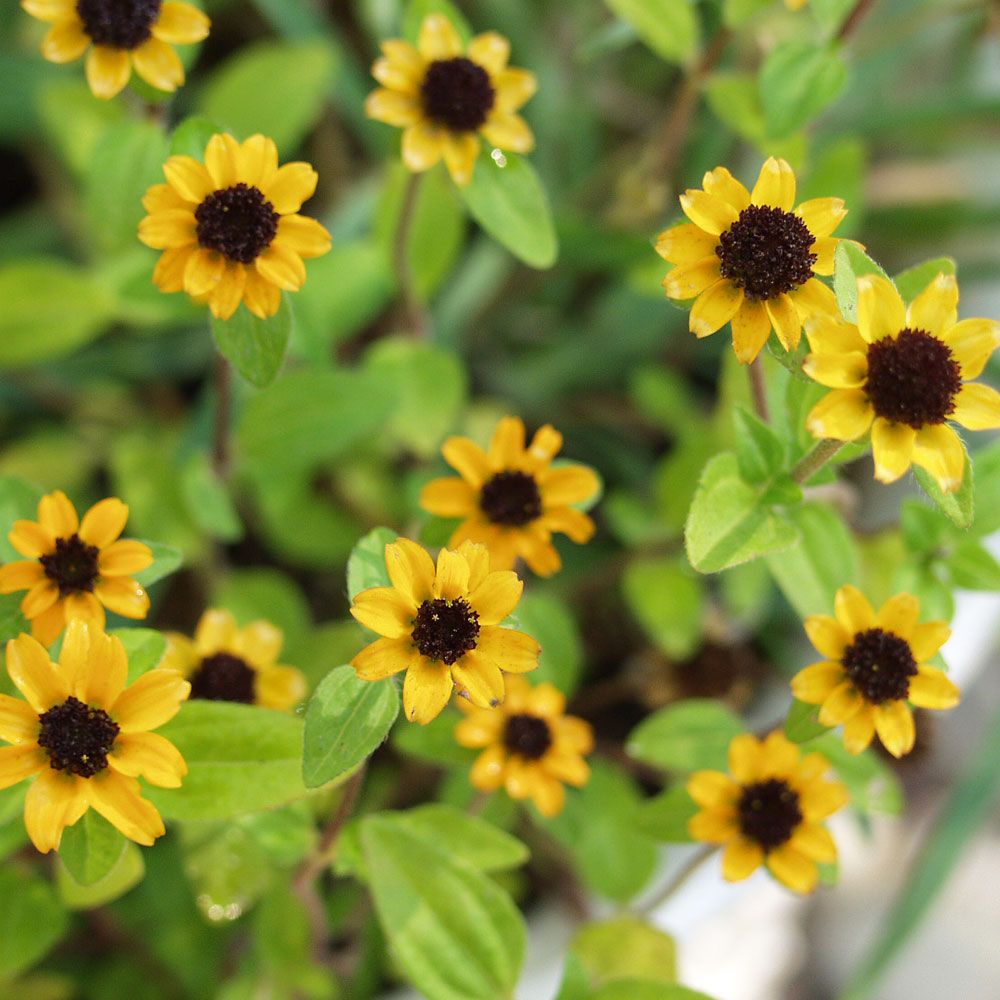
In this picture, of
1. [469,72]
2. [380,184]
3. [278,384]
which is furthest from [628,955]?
[380,184]

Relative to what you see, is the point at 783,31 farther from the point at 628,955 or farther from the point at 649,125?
the point at 628,955

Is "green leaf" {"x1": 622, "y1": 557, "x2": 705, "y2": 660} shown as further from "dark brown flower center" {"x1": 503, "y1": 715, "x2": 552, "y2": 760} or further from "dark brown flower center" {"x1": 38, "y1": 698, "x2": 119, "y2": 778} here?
"dark brown flower center" {"x1": 38, "y1": 698, "x2": 119, "y2": 778}

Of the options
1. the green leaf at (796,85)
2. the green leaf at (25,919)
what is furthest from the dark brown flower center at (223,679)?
the green leaf at (796,85)

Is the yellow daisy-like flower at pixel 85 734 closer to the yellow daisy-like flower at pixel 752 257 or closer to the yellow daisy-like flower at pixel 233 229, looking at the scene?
the yellow daisy-like flower at pixel 233 229

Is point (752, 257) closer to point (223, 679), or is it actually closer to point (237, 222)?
point (237, 222)

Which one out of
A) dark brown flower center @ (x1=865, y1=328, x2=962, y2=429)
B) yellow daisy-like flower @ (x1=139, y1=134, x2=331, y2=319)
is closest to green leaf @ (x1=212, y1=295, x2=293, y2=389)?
yellow daisy-like flower @ (x1=139, y1=134, x2=331, y2=319)

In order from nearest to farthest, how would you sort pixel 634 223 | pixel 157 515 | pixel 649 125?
1. pixel 157 515
2. pixel 634 223
3. pixel 649 125
